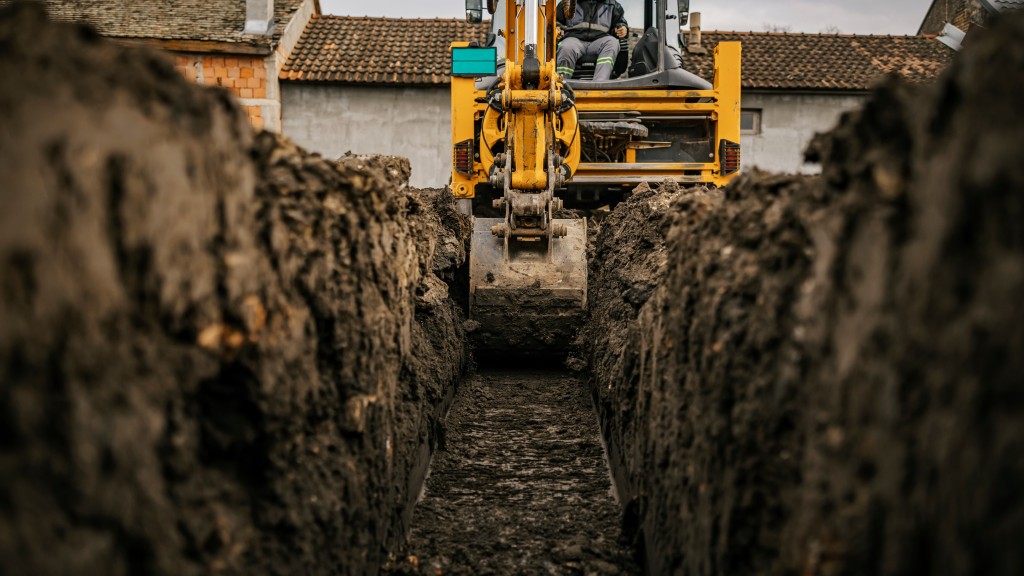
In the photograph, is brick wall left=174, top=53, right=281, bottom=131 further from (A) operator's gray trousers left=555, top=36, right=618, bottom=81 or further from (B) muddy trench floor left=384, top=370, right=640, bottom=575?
(B) muddy trench floor left=384, top=370, right=640, bottom=575

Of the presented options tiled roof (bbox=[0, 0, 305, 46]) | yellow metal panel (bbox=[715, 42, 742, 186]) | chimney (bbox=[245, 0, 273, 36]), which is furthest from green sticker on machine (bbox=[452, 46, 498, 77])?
chimney (bbox=[245, 0, 273, 36])

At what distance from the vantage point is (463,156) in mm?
8547

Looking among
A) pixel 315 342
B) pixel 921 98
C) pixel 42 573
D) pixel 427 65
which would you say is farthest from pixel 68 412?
pixel 427 65

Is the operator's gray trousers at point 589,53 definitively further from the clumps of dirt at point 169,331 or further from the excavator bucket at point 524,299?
the clumps of dirt at point 169,331

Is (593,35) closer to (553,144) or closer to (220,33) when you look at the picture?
(553,144)

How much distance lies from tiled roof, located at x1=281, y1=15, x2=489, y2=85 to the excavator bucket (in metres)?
13.4

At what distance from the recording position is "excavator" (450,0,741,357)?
7359 millimetres

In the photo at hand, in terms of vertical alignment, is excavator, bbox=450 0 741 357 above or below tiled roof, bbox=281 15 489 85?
below

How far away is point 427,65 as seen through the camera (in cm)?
2120

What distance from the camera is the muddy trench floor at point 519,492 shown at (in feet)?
14.3

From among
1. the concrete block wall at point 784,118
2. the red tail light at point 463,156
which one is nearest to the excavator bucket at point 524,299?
the red tail light at point 463,156

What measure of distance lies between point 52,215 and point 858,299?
1607mm

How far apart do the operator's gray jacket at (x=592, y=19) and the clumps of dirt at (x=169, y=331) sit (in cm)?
635

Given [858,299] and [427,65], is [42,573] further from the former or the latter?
[427,65]
